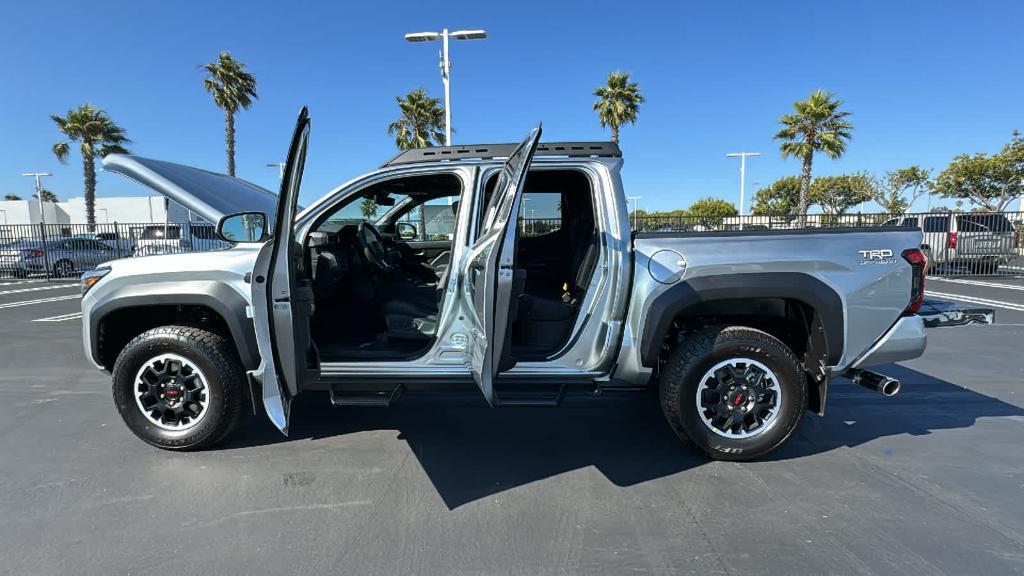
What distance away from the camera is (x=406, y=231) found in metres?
5.25

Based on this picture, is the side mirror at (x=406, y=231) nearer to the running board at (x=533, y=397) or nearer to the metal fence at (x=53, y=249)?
the running board at (x=533, y=397)

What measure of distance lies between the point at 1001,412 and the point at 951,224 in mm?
12352

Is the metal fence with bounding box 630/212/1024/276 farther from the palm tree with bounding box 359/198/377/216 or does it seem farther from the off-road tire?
the off-road tire

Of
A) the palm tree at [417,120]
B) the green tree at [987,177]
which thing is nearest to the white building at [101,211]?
the palm tree at [417,120]

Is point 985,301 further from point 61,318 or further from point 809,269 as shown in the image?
point 61,318

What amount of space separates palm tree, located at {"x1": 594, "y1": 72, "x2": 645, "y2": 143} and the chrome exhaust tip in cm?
2310

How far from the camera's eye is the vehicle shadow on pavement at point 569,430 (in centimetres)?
313

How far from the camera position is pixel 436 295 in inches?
157

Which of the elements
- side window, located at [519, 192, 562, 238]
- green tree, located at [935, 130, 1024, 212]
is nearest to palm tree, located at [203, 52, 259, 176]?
side window, located at [519, 192, 562, 238]

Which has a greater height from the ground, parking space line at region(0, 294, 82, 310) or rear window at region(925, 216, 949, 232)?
rear window at region(925, 216, 949, 232)

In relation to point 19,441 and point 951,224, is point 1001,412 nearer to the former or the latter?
point 19,441

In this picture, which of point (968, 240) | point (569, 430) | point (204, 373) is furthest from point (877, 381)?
point (968, 240)

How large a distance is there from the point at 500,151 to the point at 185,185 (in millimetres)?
2119

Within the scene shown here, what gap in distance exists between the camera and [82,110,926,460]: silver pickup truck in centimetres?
297
